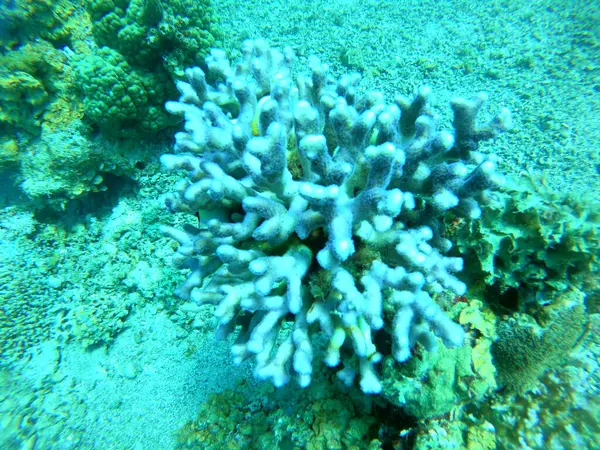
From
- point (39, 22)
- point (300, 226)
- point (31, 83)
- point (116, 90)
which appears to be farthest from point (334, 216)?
point (39, 22)

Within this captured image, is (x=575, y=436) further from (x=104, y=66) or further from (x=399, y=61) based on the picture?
(x=104, y=66)

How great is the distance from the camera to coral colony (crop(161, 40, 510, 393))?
183 cm

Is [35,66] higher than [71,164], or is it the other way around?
[35,66]

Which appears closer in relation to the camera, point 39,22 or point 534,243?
point 534,243

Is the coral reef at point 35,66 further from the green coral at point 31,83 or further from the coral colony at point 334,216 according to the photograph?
the coral colony at point 334,216

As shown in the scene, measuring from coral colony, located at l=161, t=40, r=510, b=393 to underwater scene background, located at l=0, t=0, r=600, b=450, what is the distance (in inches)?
0.6

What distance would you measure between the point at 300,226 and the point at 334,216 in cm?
25

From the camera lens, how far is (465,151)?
2.27 metres

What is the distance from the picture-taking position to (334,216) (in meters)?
1.85

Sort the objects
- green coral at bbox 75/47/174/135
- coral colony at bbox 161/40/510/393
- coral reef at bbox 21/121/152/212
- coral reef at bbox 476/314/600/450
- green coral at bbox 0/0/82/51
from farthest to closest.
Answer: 1. green coral at bbox 0/0/82/51
2. coral reef at bbox 21/121/152/212
3. green coral at bbox 75/47/174/135
4. coral reef at bbox 476/314/600/450
5. coral colony at bbox 161/40/510/393

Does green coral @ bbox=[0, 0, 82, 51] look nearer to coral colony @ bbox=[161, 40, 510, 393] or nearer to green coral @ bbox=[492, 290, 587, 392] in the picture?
coral colony @ bbox=[161, 40, 510, 393]

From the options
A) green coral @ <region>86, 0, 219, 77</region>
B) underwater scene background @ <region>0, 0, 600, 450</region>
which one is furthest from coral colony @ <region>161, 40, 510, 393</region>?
green coral @ <region>86, 0, 219, 77</region>

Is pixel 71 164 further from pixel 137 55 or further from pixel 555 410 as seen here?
pixel 555 410

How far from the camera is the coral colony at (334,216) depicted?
183cm
